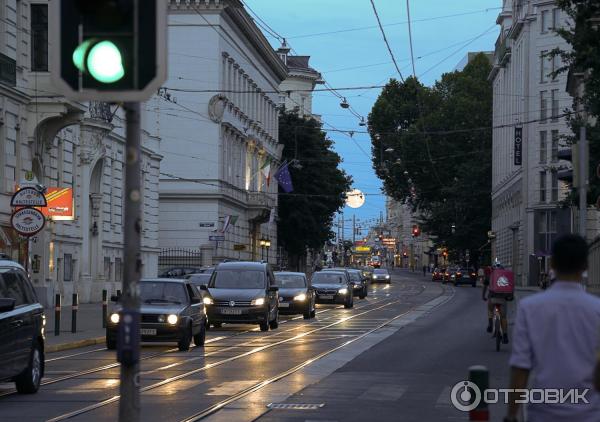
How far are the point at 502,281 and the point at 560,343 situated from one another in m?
20.6

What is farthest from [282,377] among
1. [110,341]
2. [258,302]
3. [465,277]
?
[465,277]

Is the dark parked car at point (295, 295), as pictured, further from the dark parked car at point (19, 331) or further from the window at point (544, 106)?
the window at point (544, 106)

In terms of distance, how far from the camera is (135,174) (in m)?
7.70

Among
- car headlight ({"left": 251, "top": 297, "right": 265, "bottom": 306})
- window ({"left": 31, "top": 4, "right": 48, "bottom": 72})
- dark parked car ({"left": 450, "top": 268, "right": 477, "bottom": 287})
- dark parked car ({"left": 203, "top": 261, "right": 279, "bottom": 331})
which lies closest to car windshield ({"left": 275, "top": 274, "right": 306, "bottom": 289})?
dark parked car ({"left": 203, "top": 261, "right": 279, "bottom": 331})

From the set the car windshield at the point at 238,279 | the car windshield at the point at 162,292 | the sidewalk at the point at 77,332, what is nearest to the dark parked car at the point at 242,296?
the car windshield at the point at 238,279

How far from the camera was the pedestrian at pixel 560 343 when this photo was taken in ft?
22.3

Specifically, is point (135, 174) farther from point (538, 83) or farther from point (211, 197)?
point (538, 83)

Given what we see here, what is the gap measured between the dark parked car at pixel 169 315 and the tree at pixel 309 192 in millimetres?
66681

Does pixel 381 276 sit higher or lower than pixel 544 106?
lower

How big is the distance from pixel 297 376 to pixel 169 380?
2080mm

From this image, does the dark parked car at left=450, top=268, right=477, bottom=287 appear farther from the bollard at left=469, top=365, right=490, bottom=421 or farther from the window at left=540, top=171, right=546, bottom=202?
the bollard at left=469, top=365, right=490, bottom=421

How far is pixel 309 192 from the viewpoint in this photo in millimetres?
98312

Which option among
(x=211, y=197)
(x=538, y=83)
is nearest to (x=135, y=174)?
(x=211, y=197)

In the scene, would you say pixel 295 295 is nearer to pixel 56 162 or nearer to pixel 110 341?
pixel 56 162
